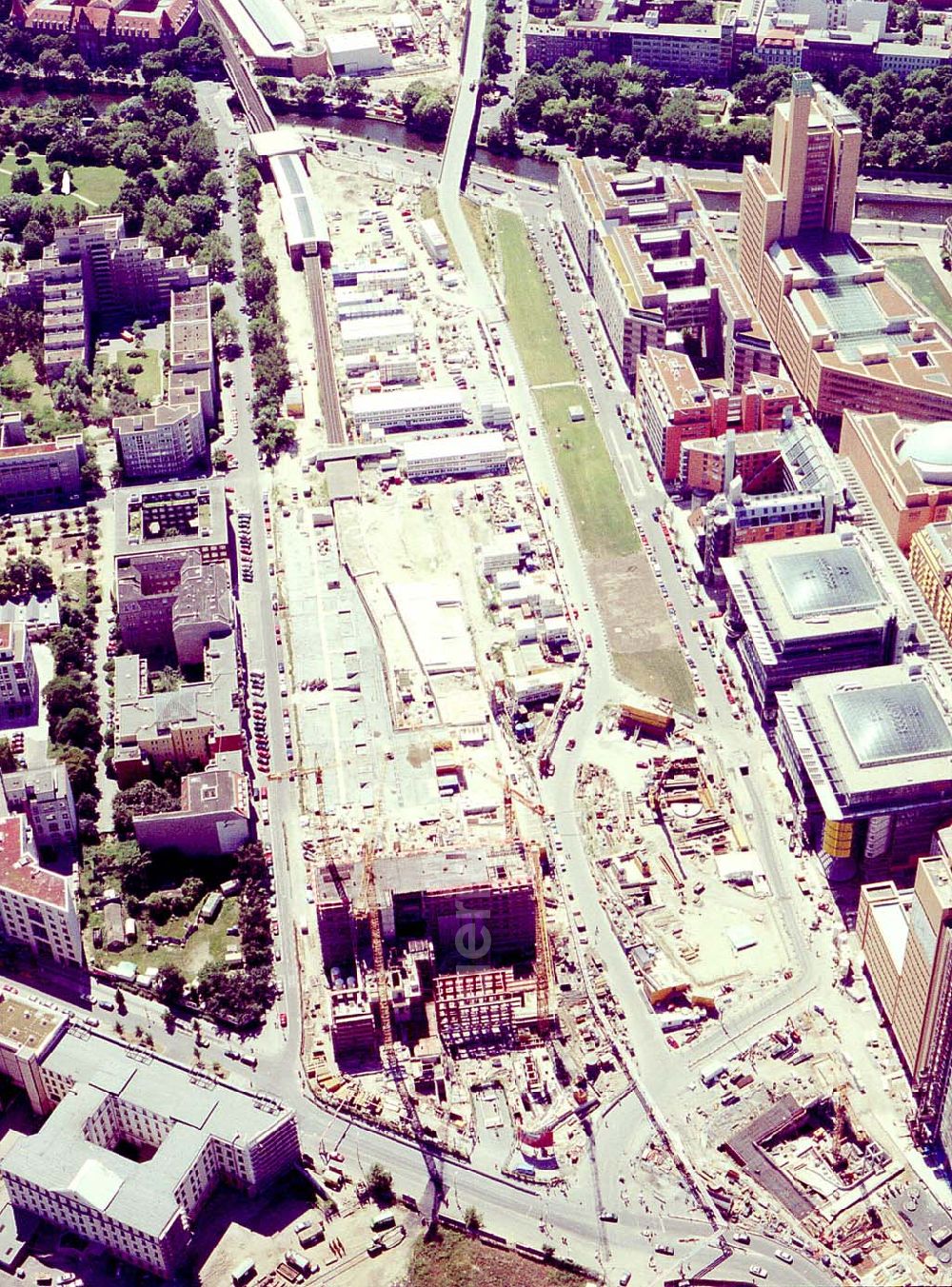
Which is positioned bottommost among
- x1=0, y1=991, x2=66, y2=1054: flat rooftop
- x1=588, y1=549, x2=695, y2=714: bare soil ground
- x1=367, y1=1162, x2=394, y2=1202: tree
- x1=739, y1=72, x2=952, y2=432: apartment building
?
x1=367, y1=1162, x2=394, y2=1202: tree

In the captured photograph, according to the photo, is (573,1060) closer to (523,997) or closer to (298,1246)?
(523,997)

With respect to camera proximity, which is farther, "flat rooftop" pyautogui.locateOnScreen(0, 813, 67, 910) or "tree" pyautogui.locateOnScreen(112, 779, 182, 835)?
"tree" pyautogui.locateOnScreen(112, 779, 182, 835)

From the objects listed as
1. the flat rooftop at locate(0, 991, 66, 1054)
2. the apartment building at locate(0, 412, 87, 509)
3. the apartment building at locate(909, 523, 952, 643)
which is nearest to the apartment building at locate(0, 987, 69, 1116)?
the flat rooftop at locate(0, 991, 66, 1054)

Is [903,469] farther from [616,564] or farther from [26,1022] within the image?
[26,1022]

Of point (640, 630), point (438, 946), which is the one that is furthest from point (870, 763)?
point (438, 946)

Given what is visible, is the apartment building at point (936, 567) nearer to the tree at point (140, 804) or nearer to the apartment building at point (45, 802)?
the tree at point (140, 804)

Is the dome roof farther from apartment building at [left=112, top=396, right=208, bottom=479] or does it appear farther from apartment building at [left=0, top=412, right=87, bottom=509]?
apartment building at [left=0, top=412, right=87, bottom=509]
